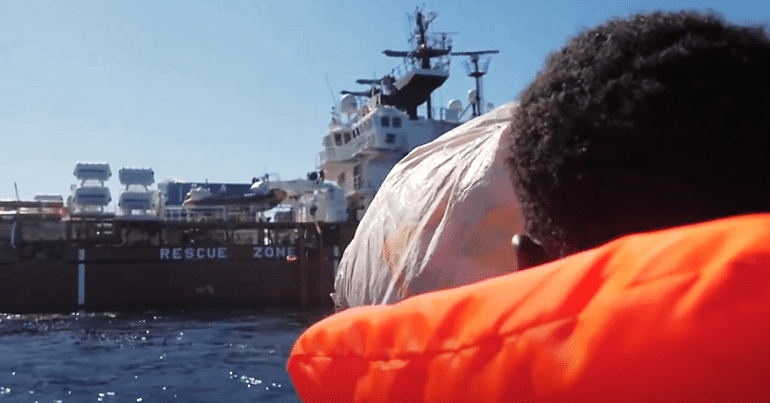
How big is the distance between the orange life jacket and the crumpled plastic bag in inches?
23.1

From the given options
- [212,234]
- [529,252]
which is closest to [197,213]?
[212,234]

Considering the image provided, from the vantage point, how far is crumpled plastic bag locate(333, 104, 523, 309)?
1327mm

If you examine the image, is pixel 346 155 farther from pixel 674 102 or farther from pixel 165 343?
pixel 674 102

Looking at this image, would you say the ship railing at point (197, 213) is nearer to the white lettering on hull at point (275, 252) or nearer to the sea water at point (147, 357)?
the white lettering on hull at point (275, 252)

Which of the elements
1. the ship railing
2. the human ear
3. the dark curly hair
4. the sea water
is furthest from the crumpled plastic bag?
the ship railing

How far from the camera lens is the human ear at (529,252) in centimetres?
90

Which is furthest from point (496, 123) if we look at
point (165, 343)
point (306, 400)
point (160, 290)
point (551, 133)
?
point (160, 290)

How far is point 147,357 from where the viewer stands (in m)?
12.0

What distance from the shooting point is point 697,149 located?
704 mm

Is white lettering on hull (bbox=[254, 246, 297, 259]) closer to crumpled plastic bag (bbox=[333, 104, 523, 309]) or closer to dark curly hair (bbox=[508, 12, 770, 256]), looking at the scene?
crumpled plastic bag (bbox=[333, 104, 523, 309])

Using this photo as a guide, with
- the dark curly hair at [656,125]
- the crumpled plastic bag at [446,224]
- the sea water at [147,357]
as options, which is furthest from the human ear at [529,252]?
the sea water at [147,357]

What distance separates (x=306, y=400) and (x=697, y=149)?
1.96ft

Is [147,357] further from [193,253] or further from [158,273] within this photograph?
[193,253]

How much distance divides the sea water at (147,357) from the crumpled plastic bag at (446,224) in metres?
7.71
